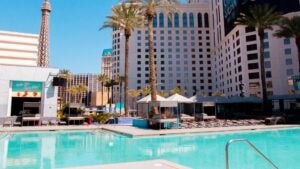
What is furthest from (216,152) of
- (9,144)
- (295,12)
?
(295,12)

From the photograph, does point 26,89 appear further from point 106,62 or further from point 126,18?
point 106,62

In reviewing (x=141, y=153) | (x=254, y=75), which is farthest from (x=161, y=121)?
(x=254, y=75)

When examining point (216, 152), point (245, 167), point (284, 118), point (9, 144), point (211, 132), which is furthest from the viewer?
point (284, 118)

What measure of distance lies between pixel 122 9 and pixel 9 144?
22738 millimetres

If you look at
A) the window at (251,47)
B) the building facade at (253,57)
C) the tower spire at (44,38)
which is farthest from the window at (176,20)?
the tower spire at (44,38)

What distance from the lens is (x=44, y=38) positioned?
390 ft

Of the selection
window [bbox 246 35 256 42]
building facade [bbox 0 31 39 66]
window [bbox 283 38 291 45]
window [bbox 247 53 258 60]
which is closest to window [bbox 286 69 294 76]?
window [bbox 283 38 291 45]

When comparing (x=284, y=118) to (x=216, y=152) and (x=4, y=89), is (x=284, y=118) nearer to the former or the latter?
(x=216, y=152)

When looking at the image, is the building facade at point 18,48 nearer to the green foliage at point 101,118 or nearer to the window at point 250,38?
the green foliage at point 101,118

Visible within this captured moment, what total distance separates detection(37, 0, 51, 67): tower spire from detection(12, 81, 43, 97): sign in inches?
3444

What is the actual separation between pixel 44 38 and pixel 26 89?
99.4 metres

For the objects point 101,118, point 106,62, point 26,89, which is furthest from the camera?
point 106,62

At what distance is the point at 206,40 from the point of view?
10012cm

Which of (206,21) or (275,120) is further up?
(206,21)
